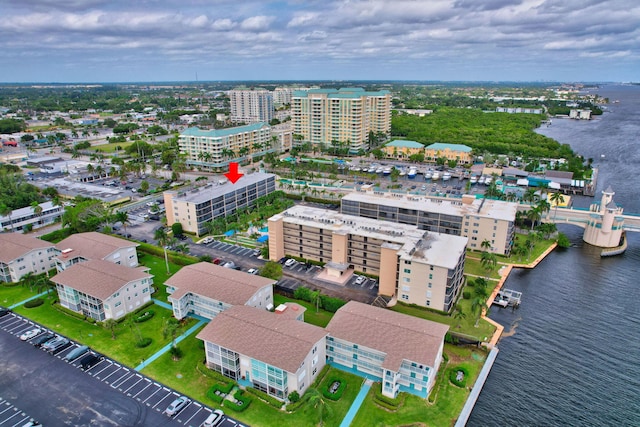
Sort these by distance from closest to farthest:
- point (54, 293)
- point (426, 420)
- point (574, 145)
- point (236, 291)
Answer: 1. point (426, 420)
2. point (236, 291)
3. point (54, 293)
4. point (574, 145)

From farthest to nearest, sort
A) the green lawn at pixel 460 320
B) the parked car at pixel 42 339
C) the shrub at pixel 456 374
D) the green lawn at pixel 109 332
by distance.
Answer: the green lawn at pixel 460 320 → the parked car at pixel 42 339 → the green lawn at pixel 109 332 → the shrub at pixel 456 374

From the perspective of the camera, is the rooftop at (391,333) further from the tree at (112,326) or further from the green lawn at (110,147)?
the green lawn at (110,147)

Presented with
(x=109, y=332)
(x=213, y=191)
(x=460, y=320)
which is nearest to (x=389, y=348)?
(x=460, y=320)

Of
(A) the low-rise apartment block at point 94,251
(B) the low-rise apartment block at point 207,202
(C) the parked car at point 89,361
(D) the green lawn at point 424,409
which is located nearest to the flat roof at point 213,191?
(B) the low-rise apartment block at point 207,202

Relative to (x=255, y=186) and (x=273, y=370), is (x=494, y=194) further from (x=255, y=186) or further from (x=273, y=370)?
(x=273, y=370)

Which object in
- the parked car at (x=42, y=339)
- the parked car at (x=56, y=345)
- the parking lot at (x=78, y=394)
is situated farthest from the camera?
the parked car at (x=42, y=339)

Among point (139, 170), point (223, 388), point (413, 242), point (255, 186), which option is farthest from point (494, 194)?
point (139, 170)

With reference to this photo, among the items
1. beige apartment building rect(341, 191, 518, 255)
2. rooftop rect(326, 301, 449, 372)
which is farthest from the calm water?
beige apartment building rect(341, 191, 518, 255)
